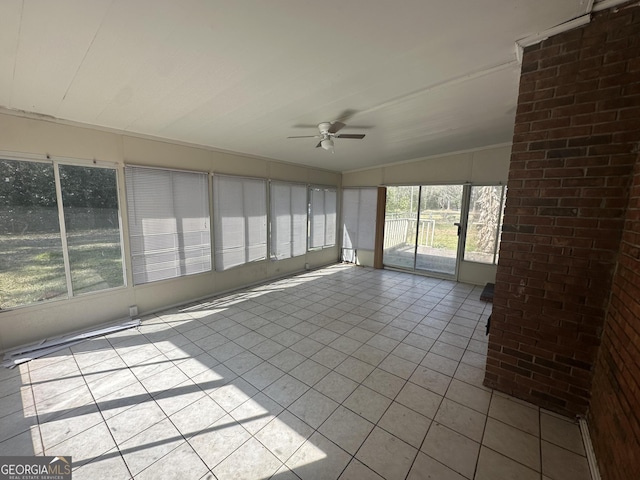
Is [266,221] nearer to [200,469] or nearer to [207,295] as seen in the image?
[207,295]

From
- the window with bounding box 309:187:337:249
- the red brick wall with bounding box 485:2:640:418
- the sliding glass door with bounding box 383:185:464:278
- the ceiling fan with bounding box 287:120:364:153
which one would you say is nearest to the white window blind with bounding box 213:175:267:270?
the window with bounding box 309:187:337:249

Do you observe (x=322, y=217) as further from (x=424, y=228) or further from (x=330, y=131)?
(x=330, y=131)

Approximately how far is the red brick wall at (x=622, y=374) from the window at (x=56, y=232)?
4.77 metres

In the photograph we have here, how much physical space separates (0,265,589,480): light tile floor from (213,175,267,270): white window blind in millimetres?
1471

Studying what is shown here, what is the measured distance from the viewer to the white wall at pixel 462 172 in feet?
16.4

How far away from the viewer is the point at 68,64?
6.04ft

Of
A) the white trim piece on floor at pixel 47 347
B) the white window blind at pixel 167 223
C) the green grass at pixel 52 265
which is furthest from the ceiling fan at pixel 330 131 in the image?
the white trim piece on floor at pixel 47 347

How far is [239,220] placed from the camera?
471 cm

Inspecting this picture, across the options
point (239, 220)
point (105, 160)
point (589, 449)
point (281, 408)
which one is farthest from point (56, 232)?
point (589, 449)

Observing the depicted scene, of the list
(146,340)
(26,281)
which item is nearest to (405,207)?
(146,340)

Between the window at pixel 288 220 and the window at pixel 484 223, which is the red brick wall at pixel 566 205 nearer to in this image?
the window at pixel 484 223

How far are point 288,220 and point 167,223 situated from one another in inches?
97.5

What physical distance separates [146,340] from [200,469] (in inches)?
78.0

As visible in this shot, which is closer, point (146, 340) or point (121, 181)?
point (146, 340)
